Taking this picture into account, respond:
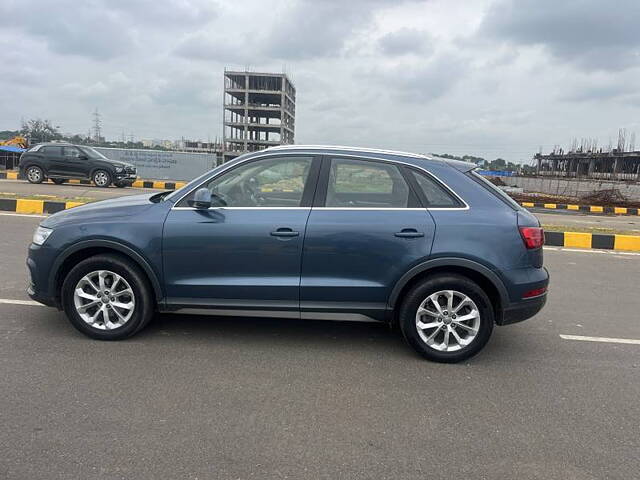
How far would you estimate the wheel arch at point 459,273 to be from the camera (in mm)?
3912

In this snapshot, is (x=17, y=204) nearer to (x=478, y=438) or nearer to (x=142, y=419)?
Answer: (x=142, y=419)

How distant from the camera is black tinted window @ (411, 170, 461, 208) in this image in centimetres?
404

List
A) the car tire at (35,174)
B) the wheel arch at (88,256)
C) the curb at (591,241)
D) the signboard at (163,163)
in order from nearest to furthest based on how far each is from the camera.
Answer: the wheel arch at (88,256) < the curb at (591,241) < the car tire at (35,174) < the signboard at (163,163)

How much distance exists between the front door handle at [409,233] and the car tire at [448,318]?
0.37m

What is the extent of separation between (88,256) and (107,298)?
39 cm

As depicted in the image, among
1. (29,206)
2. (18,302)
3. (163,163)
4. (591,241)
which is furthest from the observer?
(163,163)

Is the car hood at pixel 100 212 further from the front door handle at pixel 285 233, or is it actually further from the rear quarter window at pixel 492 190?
the rear quarter window at pixel 492 190

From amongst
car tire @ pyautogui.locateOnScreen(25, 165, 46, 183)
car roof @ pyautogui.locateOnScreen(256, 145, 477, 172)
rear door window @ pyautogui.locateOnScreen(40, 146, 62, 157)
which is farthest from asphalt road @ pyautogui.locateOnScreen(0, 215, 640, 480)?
car tire @ pyautogui.locateOnScreen(25, 165, 46, 183)

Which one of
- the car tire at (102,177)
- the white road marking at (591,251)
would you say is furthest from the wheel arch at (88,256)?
the car tire at (102,177)

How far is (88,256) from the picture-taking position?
419 cm

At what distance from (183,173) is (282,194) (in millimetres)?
26404

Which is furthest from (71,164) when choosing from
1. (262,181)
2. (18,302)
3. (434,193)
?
(434,193)

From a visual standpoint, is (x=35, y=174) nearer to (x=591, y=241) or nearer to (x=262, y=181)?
(x=262, y=181)

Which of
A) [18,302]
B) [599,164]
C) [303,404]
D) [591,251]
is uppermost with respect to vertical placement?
[599,164]
